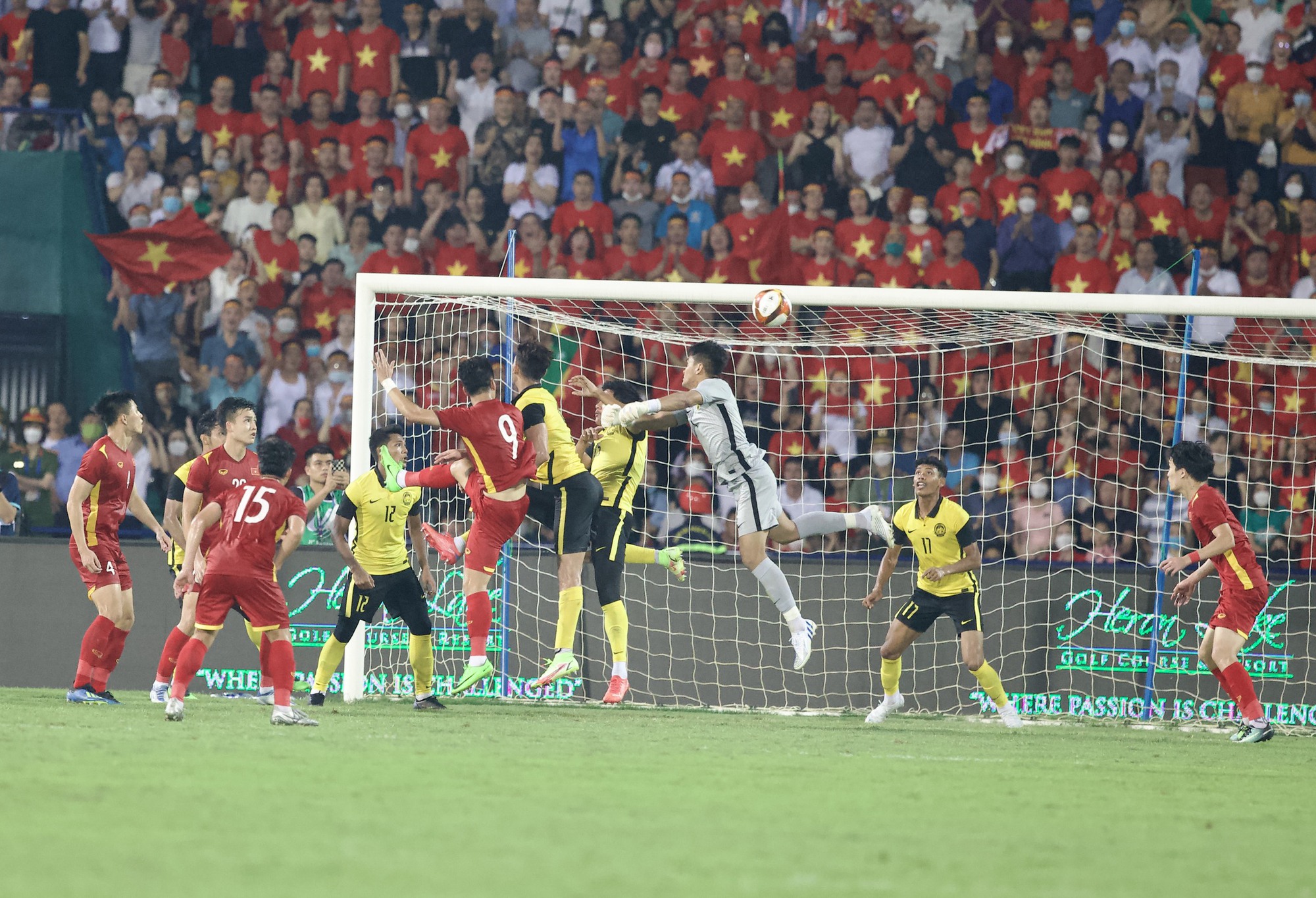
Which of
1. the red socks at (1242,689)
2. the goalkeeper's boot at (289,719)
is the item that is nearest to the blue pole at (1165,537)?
the red socks at (1242,689)

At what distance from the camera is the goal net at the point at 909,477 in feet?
38.6

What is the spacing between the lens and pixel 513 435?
9.79 m

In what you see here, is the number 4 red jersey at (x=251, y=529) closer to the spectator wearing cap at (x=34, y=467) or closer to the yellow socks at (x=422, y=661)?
the yellow socks at (x=422, y=661)

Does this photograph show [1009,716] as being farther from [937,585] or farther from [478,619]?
[478,619]

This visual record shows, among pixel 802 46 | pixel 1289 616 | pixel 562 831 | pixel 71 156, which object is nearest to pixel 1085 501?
pixel 1289 616

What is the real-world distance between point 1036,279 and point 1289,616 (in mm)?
4444

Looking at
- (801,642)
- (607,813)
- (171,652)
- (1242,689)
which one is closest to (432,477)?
(171,652)

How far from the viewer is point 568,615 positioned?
33.3 feet

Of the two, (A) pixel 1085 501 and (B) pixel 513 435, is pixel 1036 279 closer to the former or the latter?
(A) pixel 1085 501

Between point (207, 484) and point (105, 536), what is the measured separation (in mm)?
752

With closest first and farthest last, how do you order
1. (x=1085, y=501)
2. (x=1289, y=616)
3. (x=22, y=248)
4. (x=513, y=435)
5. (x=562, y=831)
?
1. (x=562, y=831)
2. (x=513, y=435)
3. (x=1289, y=616)
4. (x=1085, y=501)
5. (x=22, y=248)

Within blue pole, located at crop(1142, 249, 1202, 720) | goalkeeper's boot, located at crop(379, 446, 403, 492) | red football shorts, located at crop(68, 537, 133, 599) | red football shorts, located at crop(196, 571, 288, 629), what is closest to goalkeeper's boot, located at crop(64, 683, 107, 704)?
red football shorts, located at crop(68, 537, 133, 599)

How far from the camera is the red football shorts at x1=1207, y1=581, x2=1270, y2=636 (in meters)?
9.78

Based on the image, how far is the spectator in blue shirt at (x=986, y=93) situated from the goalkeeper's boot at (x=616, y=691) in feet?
27.6
